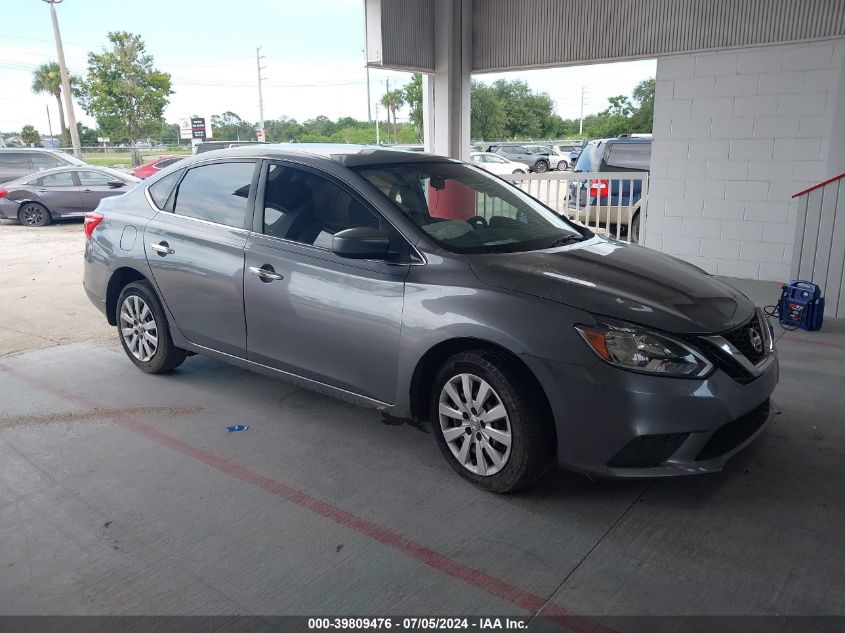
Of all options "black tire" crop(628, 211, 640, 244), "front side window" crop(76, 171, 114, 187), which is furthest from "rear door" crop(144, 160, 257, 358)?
"front side window" crop(76, 171, 114, 187)

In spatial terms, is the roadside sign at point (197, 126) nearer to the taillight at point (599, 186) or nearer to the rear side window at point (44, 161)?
the rear side window at point (44, 161)

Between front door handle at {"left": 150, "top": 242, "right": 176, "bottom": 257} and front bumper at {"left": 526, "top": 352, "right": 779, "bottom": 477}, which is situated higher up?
front door handle at {"left": 150, "top": 242, "right": 176, "bottom": 257}

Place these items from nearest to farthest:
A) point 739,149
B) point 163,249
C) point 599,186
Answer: point 163,249, point 739,149, point 599,186

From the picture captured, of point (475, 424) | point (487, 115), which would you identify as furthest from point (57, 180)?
point (487, 115)

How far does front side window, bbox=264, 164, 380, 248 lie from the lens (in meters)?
3.80

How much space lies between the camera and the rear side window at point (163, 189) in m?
4.80

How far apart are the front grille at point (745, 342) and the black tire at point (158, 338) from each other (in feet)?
11.8

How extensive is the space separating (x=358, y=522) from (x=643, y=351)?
1.47m

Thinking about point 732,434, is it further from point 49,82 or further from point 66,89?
point 49,82

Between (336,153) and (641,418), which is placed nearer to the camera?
(641,418)

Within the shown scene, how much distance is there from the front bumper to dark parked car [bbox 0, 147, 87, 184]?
17112mm

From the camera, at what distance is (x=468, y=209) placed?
4.04m

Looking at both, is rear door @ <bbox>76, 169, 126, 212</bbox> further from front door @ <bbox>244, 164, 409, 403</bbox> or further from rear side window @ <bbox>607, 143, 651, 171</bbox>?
front door @ <bbox>244, 164, 409, 403</bbox>

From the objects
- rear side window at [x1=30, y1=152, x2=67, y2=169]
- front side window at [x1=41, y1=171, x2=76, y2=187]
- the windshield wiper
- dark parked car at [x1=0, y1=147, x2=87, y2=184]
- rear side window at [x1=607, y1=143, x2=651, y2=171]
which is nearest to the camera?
the windshield wiper
